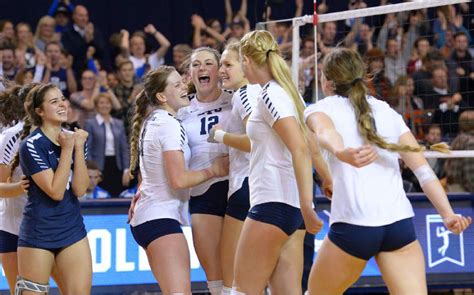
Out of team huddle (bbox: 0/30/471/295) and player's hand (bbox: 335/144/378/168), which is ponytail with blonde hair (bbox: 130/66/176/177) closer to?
team huddle (bbox: 0/30/471/295)

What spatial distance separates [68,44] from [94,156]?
1734 mm

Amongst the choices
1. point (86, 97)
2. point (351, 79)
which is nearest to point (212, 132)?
point (351, 79)

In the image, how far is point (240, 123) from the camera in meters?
6.06

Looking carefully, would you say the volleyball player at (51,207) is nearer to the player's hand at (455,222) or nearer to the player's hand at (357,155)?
the player's hand at (357,155)

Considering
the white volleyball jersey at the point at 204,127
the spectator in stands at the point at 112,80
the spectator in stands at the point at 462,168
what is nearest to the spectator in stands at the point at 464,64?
the spectator in stands at the point at 462,168

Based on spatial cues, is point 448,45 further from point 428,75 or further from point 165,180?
point 165,180

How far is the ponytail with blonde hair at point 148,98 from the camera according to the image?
6070mm

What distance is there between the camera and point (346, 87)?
5.01 m

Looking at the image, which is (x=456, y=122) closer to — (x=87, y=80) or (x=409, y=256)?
(x=87, y=80)

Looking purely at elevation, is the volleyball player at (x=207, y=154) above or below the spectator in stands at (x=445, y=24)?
below

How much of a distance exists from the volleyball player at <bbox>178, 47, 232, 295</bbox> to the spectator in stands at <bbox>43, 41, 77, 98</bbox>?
4.81 meters

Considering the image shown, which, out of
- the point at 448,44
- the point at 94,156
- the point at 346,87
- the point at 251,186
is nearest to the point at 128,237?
the point at 94,156

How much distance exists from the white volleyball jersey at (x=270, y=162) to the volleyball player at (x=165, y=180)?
574mm

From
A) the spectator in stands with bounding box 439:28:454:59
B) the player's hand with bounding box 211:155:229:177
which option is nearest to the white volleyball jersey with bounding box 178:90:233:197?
the player's hand with bounding box 211:155:229:177
